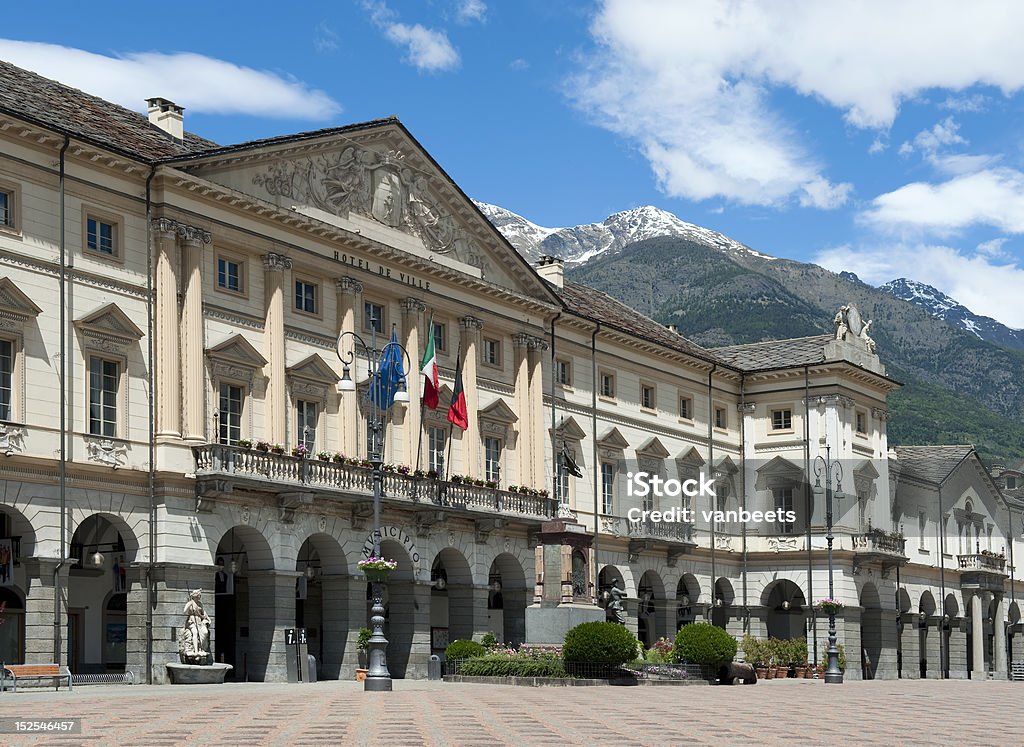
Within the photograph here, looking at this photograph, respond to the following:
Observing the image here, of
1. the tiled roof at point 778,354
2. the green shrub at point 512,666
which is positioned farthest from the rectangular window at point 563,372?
the green shrub at point 512,666

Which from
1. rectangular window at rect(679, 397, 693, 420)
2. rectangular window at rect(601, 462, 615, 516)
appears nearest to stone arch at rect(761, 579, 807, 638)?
rectangular window at rect(679, 397, 693, 420)

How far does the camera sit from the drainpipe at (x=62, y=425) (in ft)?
133

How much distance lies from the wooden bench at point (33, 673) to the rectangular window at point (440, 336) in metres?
22.0

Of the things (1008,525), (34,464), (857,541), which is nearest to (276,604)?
(34,464)

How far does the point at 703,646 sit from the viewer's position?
47062 mm

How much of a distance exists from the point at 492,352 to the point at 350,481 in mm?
12448

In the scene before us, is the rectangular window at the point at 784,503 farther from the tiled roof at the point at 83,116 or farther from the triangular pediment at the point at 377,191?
the tiled roof at the point at 83,116

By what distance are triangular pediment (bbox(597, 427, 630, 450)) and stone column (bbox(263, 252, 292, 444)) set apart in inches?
817

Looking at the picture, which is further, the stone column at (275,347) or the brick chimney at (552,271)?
the brick chimney at (552,271)

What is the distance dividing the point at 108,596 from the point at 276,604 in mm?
5894

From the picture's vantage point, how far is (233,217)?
48.0m

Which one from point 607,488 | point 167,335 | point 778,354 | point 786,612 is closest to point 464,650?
point 167,335

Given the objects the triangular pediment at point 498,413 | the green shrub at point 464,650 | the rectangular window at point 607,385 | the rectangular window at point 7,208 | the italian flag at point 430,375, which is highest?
the rectangular window at point 7,208

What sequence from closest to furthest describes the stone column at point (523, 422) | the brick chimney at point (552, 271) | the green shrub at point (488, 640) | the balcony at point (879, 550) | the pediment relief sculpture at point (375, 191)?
the pediment relief sculpture at point (375, 191) → the green shrub at point (488, 640) → the stone column at point (523, 422) → the brick chimney at point (552, 271) → the balcony at point (879, 550)
